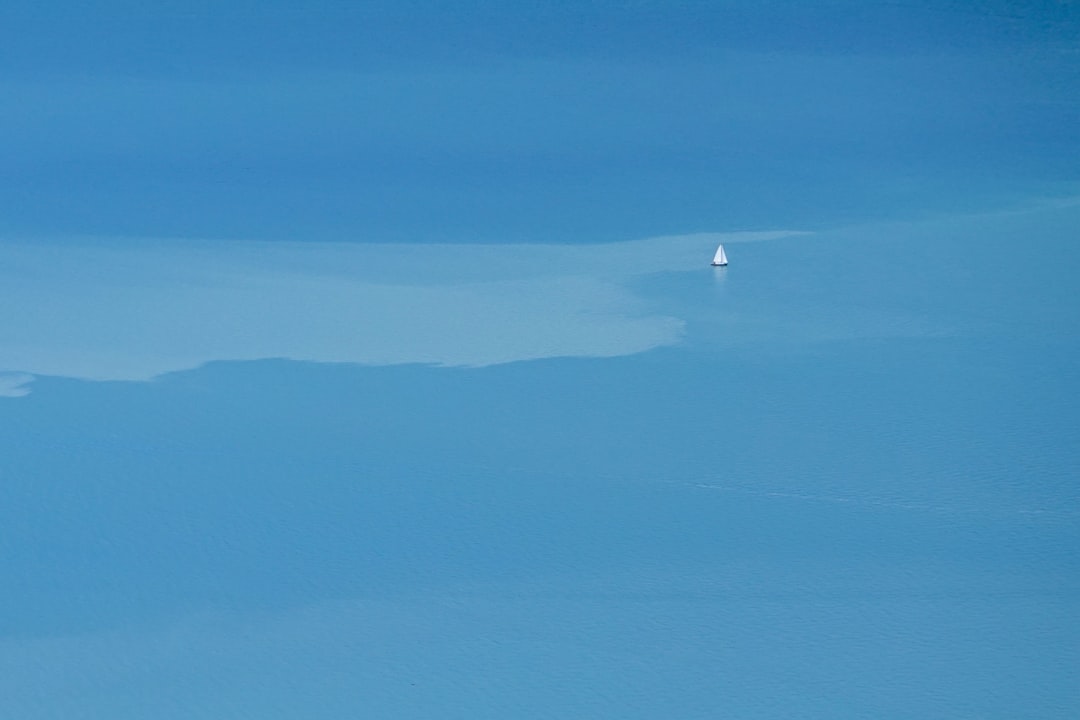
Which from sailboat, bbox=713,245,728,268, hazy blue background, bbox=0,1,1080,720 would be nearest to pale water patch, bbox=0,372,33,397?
hazy blue background, bbox=0,1,1080,720

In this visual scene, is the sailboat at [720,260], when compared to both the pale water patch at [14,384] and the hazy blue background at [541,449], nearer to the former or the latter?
the hazy blue background at [541,449]

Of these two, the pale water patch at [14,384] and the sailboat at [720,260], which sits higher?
the sailboat at [720,260]

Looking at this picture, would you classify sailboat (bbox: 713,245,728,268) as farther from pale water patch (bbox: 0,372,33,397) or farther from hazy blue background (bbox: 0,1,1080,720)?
pale water patch (bbox: 0,372,33,397)

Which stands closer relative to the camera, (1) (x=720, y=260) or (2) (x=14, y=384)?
(2) (x=14, y=384)

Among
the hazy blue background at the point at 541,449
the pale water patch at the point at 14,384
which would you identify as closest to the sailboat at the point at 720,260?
the hazy blue background at the point at 541,449

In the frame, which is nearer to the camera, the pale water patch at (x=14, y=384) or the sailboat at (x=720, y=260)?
the pale water patch at (x=14, y=384)

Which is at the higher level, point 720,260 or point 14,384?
point 720,260

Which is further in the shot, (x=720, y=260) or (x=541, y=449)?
(x=720, y=260)

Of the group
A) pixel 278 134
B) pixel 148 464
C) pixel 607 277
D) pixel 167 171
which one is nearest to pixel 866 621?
pixel 148 464

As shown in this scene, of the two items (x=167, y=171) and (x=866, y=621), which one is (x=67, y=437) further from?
(x=167, y=171)

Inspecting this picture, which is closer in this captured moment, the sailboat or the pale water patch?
the pale water patch

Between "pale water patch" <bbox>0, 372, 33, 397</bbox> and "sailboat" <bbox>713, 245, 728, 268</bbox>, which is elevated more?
"sailboat" <bbox>713, 245, 728, 268</bbox>
